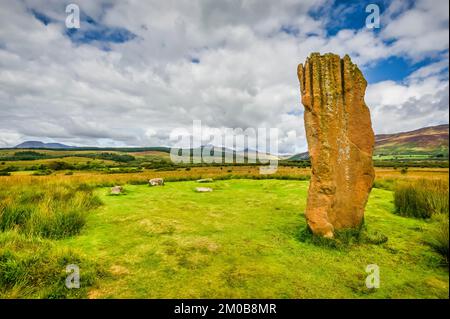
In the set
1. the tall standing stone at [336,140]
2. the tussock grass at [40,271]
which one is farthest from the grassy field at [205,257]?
the tall standing stone at [336,140]

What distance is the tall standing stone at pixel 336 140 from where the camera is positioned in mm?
6242

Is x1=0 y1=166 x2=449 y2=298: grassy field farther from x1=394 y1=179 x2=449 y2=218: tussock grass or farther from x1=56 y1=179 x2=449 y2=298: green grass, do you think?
x1=394 y1=179 x2=449 y2=218: tussock grass

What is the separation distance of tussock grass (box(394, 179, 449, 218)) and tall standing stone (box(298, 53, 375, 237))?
10.0 ft

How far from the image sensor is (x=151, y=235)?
6629 mm

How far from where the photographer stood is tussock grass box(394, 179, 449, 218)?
7656 millimetres

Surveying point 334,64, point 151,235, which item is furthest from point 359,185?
point 151,235

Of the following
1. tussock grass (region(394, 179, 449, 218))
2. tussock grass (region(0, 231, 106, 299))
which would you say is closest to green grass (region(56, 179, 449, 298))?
tussock grass (region(0, 231, 106, 299))

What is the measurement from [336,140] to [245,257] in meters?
3.71

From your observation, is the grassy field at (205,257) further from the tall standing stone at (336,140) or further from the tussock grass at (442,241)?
the tall standing stone at (336,140)

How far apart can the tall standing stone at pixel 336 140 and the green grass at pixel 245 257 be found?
0.97 m

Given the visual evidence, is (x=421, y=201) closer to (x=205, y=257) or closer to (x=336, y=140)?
(x=336, y=140)
